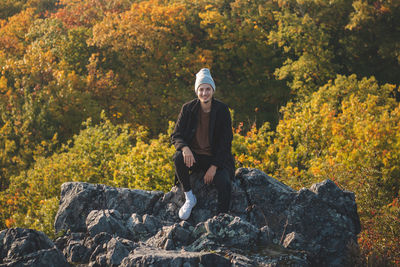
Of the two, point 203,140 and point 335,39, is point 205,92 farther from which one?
point 335,39

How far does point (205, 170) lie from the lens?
5.57 metres

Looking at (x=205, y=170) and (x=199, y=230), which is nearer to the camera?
(x=199, y=230)

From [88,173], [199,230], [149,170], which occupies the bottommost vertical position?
[88,173]

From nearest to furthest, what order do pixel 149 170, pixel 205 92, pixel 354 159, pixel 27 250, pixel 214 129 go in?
pixel 27 250
pixel 205 92
pixel 214 129
pixel 149 170
pixel 354 159

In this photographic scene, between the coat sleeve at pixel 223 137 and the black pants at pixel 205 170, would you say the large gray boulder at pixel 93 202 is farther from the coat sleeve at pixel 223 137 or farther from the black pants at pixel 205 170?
the coat sleeve at pixel 223 137

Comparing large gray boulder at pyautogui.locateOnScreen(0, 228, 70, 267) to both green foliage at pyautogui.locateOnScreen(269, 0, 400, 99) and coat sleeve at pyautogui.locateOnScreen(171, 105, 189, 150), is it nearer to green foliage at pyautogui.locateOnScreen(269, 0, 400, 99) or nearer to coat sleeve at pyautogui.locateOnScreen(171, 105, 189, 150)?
coat sleeve at pyautogui.locateOnScreen(171, 105, 189, 150)

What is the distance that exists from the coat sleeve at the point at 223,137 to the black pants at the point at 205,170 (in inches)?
6.4

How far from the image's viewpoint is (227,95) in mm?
21734

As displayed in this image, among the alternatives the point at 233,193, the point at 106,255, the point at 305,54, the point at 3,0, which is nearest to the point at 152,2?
the point at 305,54

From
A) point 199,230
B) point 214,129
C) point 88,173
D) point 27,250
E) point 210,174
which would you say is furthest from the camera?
point 88,173

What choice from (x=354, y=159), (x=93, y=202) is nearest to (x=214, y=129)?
(x=93, y=202)

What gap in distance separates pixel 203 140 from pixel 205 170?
416mm

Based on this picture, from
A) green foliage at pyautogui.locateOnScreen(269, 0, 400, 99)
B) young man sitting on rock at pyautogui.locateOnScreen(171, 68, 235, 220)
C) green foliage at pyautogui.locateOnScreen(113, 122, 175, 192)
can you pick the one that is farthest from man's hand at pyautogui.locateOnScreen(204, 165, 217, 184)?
green foliage at pyautogui.locateOnScreen(269, 0, 400, 99)

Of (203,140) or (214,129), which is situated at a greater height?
(214,129)
